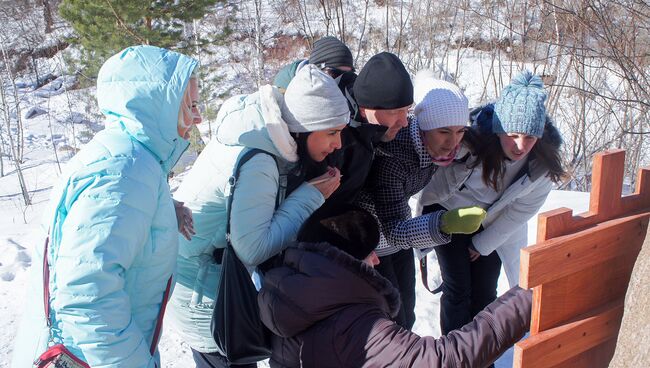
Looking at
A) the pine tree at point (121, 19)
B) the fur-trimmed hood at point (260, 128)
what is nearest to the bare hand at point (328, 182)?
the fur-trimmed hood at point (260, 128)

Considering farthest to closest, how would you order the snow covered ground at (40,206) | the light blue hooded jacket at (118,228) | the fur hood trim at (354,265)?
the snow covered ground at (40,206) < the fur hood trim at (354,265) < the light blue hooded jacket at (118,228)

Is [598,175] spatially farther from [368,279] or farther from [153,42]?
[153,42]

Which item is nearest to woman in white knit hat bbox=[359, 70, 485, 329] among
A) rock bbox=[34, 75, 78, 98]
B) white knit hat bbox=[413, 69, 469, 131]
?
white knit hat bbox=[413, 69, 469, 131]

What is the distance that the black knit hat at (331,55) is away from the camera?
3391 millimetres

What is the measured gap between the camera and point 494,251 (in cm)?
279

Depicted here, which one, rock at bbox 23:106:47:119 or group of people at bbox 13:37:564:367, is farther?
rock at bbox 23:106:47:119

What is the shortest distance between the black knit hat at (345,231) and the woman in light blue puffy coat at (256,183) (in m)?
0.10

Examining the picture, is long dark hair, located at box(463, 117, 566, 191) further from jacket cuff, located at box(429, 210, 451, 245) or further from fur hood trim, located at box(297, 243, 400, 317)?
fur hood trim, located at box(297, 243, 400, 317)

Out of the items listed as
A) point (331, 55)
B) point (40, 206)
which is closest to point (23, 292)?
point (331, 55)

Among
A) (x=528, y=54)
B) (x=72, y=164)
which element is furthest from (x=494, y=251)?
(x=528, y=54)

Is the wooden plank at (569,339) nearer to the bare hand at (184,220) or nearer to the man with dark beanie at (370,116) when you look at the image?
the man with dark beanie at (370,116)

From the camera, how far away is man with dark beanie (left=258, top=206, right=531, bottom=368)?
4.43ft

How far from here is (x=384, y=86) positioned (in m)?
2.17

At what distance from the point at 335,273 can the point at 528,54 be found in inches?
358
